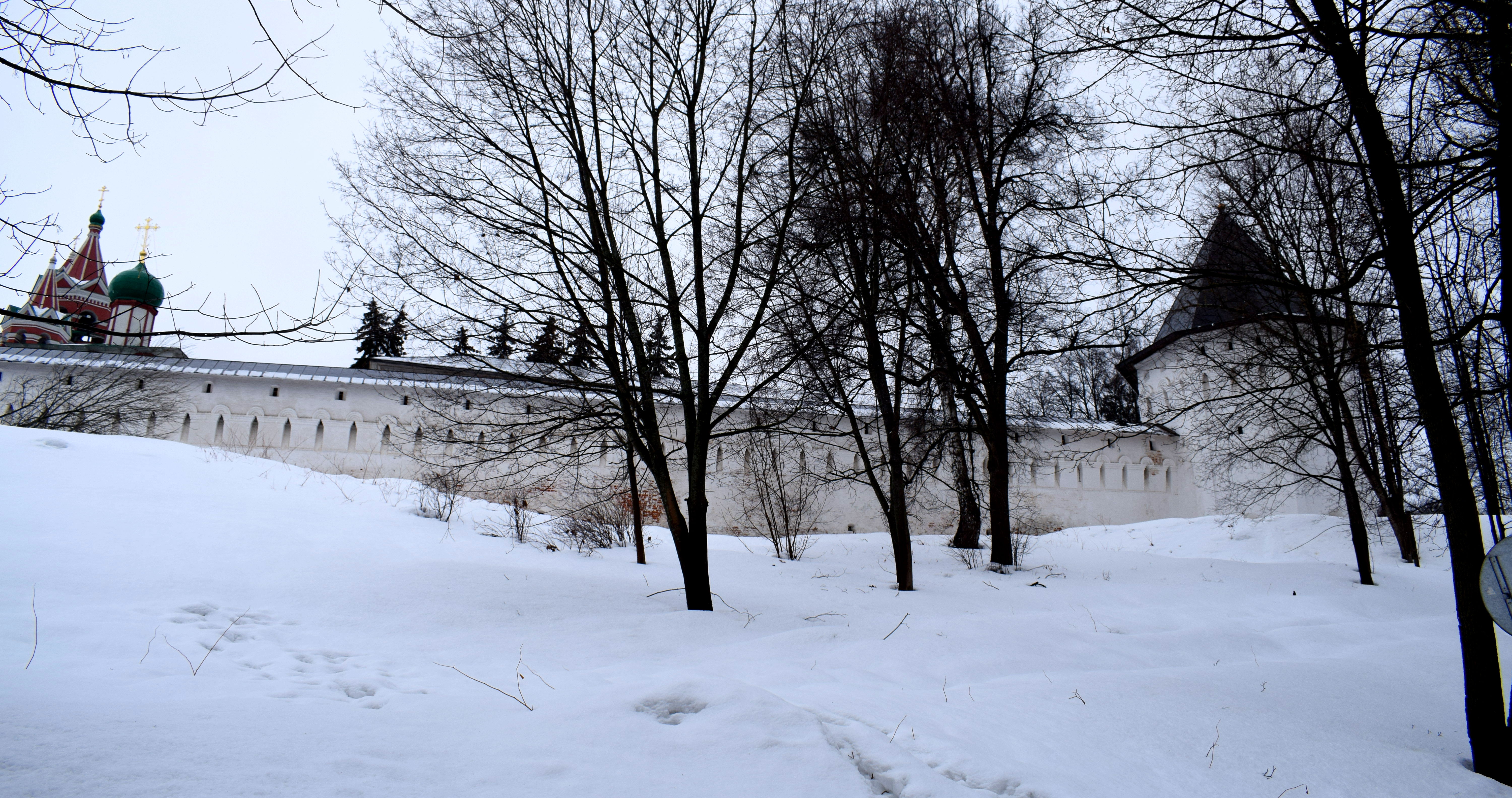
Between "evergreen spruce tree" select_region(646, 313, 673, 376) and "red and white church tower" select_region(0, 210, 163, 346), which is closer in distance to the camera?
"red and white church tower" select_region(0, 210, 163, 346)

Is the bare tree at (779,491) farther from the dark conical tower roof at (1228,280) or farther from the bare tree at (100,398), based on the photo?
the bare tree at (100,398)

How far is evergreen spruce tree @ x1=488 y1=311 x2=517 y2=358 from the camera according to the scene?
17.2 feet

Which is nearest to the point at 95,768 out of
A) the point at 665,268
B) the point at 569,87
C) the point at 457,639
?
the point at 457,639

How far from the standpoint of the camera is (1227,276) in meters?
3.65

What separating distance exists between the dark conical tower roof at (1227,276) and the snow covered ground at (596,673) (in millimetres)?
2248

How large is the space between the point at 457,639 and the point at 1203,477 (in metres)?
21.8

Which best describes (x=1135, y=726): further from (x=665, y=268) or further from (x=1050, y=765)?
(x=665, y=268)

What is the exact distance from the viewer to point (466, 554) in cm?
705

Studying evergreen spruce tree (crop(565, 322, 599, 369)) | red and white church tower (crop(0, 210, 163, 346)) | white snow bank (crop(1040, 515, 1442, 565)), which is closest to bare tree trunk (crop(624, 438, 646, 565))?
evergreen spruce tree (crop(565, 322, 599, 369))

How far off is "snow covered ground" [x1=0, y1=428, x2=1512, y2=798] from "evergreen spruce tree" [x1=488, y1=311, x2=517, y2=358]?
176cm

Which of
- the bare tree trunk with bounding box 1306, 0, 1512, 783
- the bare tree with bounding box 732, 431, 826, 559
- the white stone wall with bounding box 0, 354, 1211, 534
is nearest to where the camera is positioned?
the bare tree trunk with bounding box 1306, 0, 1512, 783

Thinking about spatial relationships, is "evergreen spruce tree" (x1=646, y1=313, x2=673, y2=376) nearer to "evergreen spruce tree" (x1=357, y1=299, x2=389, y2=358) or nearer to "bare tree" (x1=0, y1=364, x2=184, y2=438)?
"evergreen spruce tree" (x1=357, y1=299, x2=389, y2=358)

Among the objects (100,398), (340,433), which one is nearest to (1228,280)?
(340,433)

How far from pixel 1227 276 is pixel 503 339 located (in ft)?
14.5
